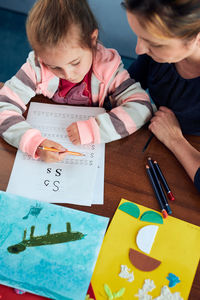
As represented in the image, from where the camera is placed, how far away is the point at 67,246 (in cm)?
69

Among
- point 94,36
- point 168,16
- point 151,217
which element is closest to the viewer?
point 168,16

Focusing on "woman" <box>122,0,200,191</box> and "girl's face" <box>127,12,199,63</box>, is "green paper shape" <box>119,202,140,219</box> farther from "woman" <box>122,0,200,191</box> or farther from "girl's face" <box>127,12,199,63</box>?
"girl's face" <box>127,12,199,63</box>

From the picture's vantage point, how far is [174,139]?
2.79 feet

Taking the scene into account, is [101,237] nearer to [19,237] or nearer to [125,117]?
[19,237]

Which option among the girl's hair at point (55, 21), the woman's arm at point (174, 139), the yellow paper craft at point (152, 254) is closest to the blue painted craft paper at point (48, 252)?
the yellow paper craft at point (152, 254)

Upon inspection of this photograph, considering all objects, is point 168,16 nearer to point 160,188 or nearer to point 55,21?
point 55,21

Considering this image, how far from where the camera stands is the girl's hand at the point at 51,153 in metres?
0.80

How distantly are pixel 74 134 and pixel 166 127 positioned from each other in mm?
260

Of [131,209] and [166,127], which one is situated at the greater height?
[166,127]

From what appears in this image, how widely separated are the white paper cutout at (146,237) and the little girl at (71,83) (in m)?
0.26

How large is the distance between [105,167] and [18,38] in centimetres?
181

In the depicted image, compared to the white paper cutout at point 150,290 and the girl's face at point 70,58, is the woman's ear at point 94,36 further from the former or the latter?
the white paper cutout at point 150,290

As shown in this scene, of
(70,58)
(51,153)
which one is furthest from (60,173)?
(70,58)

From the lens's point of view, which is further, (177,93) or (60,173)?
(177,93)
